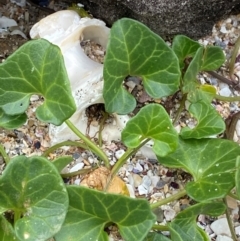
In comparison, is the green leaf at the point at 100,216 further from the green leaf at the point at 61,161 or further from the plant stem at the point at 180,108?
the plant stem at the point at 180,108

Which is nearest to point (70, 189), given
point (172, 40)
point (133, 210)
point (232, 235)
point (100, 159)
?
point (133, 210)

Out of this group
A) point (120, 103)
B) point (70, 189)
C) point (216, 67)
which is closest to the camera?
point (70, 189)

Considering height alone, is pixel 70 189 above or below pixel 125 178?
above

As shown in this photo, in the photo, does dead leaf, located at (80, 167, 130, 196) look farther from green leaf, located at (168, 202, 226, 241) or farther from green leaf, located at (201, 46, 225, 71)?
green leaf, located at (201, 46, 225, 71)

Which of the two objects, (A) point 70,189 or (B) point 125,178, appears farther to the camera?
(B) point 125,178

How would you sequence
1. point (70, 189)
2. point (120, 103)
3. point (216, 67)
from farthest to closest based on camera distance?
point (216, 67) → point (120, 103) → point (70, 189)

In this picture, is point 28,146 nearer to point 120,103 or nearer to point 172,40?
point 120,103

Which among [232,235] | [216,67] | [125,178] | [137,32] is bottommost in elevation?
[232,235]
